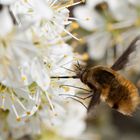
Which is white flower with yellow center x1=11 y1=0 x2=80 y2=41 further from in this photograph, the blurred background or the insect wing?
the blurred background

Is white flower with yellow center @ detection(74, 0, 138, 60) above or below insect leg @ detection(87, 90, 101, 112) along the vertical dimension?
below

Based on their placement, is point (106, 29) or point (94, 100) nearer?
point (94, 100)

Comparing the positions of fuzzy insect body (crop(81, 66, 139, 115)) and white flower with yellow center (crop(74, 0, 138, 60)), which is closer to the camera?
fuzzy insect body (crop(81, 66, 139, 115))

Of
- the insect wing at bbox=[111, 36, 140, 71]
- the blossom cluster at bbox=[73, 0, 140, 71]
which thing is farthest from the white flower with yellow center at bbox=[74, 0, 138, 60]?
the insect wing at bbox=[111, 36, 140, 71]

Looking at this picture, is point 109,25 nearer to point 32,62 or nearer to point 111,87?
point 111,87

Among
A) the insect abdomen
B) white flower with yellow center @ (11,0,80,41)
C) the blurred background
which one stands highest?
white flower with yellow center @ (11,0,80,41)

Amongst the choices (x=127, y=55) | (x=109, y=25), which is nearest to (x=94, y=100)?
(x=127, y=55)

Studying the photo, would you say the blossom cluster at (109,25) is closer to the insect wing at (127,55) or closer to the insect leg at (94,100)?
the insect wing at (127,55)

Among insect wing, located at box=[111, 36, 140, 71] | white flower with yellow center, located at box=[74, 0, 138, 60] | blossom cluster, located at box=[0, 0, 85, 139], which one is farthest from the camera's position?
white flower with yellow center, located at box=[74, 0, 138, 60]

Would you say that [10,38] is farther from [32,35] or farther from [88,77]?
[88,77]

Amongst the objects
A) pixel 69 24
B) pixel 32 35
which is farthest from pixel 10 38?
pixel 69 24
